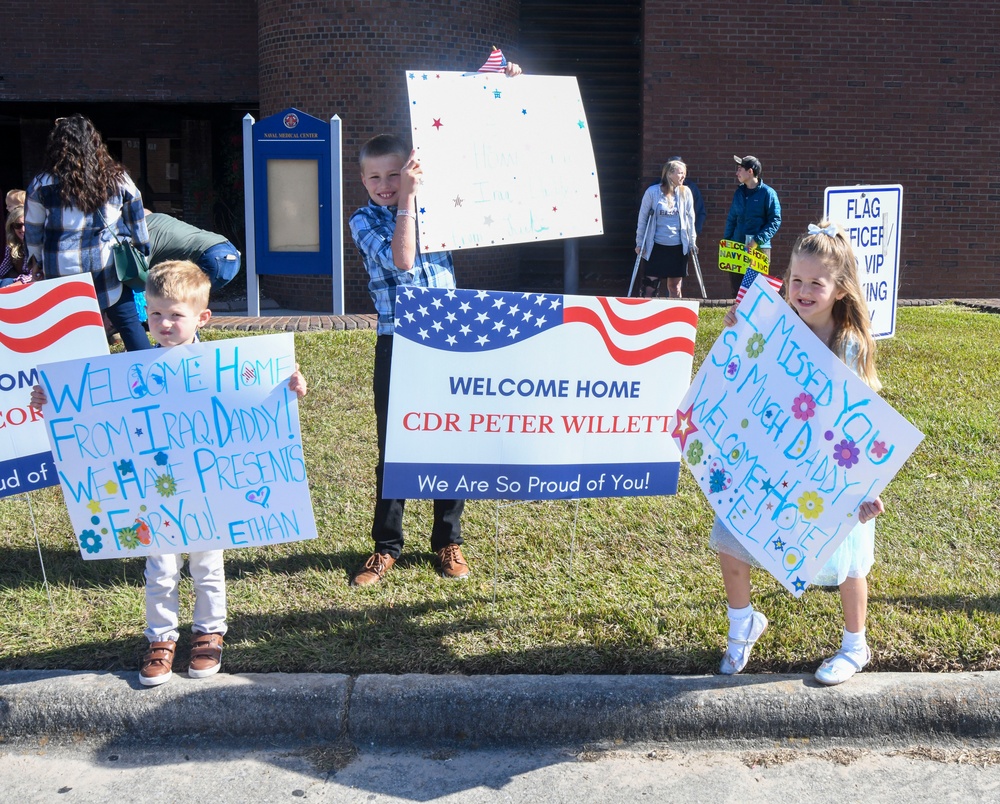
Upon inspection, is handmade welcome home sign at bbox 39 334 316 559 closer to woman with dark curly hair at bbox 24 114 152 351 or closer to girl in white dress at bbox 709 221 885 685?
woman with dark curly hair at bbox 24 114 152 351

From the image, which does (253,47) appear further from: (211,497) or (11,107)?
(211,497)

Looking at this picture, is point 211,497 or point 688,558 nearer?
point 211,497

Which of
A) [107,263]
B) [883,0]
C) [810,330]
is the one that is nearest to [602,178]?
[883,0]

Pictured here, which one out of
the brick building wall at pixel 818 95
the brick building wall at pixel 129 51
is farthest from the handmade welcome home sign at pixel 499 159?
the brick building wall at pixel 129 51

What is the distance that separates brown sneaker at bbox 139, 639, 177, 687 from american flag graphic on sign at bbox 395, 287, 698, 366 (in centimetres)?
135

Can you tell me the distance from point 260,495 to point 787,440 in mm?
1791

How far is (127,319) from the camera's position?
16.4 feet

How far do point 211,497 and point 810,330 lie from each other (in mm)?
2079

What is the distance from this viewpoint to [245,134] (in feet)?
35.0

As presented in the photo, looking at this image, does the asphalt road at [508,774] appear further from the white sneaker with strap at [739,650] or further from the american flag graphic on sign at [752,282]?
the american flag graphic on sign at [752,282]

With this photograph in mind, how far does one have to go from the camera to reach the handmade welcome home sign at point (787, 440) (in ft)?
10.7

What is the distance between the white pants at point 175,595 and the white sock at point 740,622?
177cm

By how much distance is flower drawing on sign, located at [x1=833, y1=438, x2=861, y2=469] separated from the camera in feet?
10.8

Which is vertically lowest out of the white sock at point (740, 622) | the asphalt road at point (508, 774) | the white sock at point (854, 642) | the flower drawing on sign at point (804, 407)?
the asphalt road at point (508, 774)
